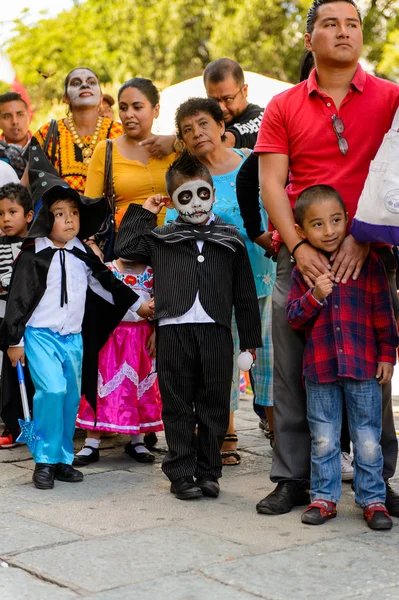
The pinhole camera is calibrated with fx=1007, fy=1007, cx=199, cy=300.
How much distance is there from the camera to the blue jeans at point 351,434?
429 centimetres

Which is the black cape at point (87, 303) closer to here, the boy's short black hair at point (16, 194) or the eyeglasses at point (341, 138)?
the boy's short black hair at point (16, 194)

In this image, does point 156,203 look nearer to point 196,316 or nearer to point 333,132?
point 196,316

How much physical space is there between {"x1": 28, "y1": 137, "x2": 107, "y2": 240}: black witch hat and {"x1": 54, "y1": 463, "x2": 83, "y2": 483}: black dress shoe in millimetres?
1208

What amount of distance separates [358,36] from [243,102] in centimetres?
186

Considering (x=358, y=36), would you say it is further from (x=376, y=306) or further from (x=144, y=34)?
(x=144, y=34)

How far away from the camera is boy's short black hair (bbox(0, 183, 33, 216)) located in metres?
6.09

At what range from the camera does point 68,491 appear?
4957 millimetres

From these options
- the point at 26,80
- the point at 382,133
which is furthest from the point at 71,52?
the point at 382,133

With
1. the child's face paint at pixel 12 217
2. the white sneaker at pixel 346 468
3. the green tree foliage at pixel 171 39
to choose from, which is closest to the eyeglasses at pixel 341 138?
the white sneaker at pixel 346 468

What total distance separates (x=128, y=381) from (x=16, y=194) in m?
1.37

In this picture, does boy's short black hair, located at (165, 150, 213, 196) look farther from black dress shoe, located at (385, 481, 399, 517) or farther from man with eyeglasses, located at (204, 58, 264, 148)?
black dress shoe, located at (385, 481, 399, 517)

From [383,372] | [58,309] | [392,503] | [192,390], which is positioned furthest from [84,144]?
[392,503]

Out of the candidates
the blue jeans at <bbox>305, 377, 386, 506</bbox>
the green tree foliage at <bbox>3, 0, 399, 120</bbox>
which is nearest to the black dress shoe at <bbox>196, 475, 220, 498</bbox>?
the blue jeans at <bbox>305, 377, 386, 506</bbox>

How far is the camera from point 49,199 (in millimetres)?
5289
